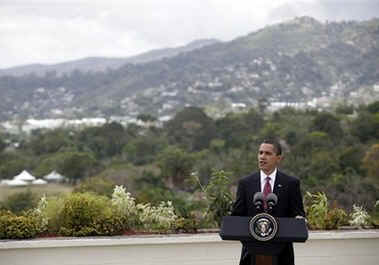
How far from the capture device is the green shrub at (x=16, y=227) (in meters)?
4.61

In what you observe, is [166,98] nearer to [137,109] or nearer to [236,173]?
[137,109]

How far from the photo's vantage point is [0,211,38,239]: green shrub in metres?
4.61

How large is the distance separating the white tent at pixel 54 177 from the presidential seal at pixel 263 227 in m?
38.0

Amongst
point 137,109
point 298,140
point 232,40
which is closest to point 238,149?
point 298,140

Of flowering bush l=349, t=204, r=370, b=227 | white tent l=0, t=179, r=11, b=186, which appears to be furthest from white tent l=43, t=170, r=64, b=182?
flowering bush l=349, t=204, r=370, b=227

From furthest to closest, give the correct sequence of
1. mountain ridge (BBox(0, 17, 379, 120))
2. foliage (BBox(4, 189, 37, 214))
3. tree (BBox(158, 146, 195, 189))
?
mountain ridge (BBox(0, 17, 379, 120)), tree (BBox(158, 146, 195, 189)), foliage (BBox(4, 189, 37, 214))

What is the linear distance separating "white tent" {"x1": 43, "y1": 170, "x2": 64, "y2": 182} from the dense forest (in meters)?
0.40

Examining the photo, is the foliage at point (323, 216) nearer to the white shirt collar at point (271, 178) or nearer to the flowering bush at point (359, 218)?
the flowering bush at point (359, 218)

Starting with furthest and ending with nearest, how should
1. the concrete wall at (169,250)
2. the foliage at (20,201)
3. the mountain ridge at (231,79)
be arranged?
the mountain ridge at (231,79) → the foliage at (20,201) → the concrete wall at (169,250)

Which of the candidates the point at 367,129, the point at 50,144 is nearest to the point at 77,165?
the point at 50,144

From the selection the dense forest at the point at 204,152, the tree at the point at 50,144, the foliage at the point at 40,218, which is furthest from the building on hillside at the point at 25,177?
the foliage at the point at 40,218

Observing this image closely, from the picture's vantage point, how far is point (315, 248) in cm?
474

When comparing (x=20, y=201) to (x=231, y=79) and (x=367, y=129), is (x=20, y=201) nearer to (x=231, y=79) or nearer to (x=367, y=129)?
(x=367, y=129)

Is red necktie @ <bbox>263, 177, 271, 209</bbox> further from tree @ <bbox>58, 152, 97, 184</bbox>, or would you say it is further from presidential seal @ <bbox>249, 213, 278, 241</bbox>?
tree @ <bbox>58, 152, 97, 184</bbox>
